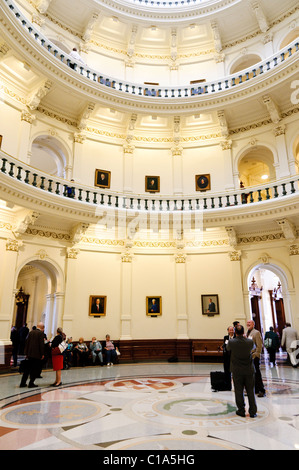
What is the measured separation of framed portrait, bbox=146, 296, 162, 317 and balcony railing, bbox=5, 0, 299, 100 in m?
8.35

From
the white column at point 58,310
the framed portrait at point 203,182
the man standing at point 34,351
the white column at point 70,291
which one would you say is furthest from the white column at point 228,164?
the man standing at point 34,351

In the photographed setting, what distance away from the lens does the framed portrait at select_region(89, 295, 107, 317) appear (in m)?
13.0

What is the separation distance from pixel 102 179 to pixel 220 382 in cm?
969

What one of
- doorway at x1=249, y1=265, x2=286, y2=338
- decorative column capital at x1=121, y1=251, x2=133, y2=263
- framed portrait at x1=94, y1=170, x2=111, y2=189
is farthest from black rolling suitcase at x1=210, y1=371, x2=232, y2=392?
doorway at x1=249, y1=265, x2=286, y2=338

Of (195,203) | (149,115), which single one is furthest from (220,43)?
(195,203)

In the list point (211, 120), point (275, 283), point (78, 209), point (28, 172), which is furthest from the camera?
point (275, 283)

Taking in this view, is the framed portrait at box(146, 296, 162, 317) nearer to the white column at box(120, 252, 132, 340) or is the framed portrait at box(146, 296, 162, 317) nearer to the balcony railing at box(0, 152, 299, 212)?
the white column at box(120, 252, 132, 340)

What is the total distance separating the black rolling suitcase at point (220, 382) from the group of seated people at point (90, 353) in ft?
18.2

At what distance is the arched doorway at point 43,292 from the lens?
12.6 metres

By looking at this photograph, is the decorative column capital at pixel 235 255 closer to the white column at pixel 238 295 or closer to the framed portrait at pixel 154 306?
the white column at pixel 238 295

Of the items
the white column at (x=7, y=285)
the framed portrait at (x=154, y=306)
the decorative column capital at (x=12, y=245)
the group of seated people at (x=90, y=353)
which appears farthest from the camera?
the framed portrait at (x=154, y=306)

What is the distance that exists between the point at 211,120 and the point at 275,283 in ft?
33.1
